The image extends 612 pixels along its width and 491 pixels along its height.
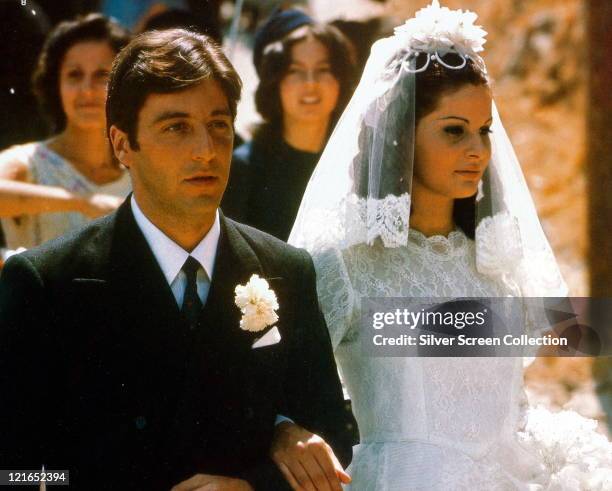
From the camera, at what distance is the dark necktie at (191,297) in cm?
148

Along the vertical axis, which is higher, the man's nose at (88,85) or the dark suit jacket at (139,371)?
the man's nose at (88,85)

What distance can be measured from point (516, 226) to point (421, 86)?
1.08ft

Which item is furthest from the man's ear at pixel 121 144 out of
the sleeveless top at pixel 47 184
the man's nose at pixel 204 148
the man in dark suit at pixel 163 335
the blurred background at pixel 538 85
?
the blurred background at pixel 538 85

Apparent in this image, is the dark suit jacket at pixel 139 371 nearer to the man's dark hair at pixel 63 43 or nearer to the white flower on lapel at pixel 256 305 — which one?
the white flower on lapel at pixel 256 305

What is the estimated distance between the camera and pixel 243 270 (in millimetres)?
1537

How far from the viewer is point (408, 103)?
1772 millimetres

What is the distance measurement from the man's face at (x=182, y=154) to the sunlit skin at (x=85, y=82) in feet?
2.57

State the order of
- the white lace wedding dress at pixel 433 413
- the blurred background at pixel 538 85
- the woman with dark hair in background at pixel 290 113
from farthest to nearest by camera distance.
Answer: the blurred background at pixel 538 85 < the woman with dark hair in background at pixel 290 113 < the white lace wedding dress at pixel 433 413

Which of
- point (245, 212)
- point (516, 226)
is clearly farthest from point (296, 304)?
point (245, 212)

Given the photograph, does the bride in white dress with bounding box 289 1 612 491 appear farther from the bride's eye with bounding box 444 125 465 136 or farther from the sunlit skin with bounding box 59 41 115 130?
the sunlit skin with bounding box 59 41 115 130

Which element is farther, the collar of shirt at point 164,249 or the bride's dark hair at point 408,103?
the bride's dark hair at point 408,103

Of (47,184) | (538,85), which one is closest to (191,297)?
(47,184)

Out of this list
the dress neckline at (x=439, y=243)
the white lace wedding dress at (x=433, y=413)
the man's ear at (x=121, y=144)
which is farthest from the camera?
the dress neckline at (x=439, y=243)

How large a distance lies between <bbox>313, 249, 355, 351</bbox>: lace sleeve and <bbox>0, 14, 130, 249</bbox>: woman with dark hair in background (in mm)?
601
